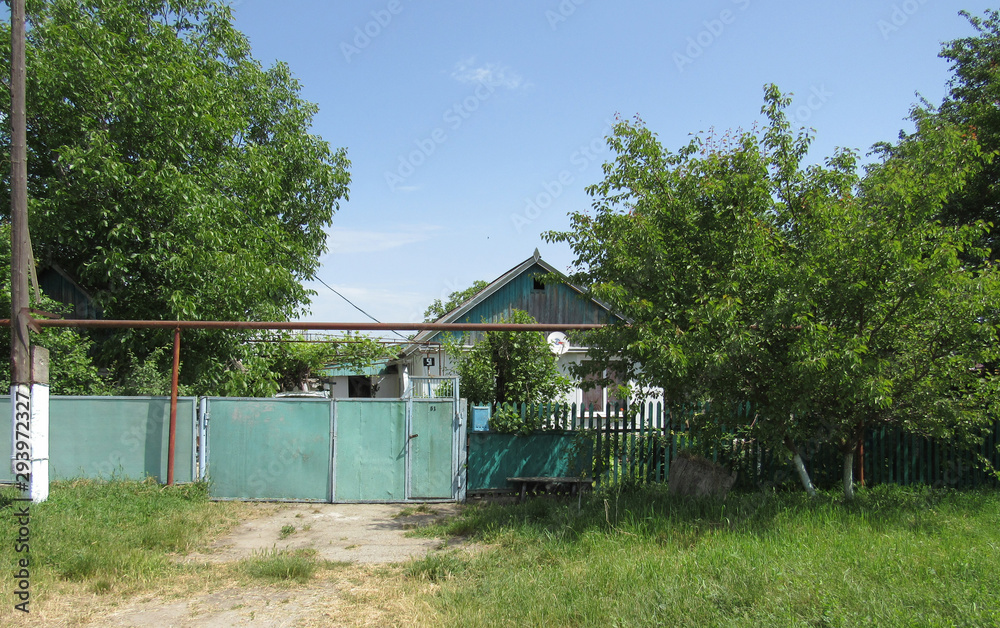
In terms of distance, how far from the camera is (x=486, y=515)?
335 inches

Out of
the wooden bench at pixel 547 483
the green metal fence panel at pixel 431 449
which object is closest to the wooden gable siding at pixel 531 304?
the green metal fence panel at pixel 431 449

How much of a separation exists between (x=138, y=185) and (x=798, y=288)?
1204 cm

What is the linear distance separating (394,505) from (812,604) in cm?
671

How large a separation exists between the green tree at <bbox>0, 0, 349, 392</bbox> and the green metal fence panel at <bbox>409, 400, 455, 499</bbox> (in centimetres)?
530

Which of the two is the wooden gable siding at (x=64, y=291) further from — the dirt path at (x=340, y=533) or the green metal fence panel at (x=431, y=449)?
the green metal fence panel at (x=431, y=449)

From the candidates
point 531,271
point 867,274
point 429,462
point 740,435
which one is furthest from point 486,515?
point 531,271

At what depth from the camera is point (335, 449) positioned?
33.9 ft

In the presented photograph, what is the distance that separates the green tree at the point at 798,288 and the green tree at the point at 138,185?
865cm

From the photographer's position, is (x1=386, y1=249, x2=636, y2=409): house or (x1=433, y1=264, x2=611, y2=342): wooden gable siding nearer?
(x1=386, y1=249, x2=636, y2=409): house

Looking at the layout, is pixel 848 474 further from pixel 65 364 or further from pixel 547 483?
pixel 65 364

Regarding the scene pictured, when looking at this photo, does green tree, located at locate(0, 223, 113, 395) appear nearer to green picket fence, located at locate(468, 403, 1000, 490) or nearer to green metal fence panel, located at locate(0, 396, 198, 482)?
green metal fence panel, located at locate(0, 396, 198, 482)

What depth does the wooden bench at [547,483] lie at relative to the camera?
9516mm

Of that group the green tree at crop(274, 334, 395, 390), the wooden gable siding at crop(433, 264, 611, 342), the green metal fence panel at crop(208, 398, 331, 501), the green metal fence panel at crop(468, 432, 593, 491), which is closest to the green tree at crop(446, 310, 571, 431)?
the green metal fence panel at crop(468, 432, 593, 491)

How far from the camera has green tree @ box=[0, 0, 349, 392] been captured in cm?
1305
